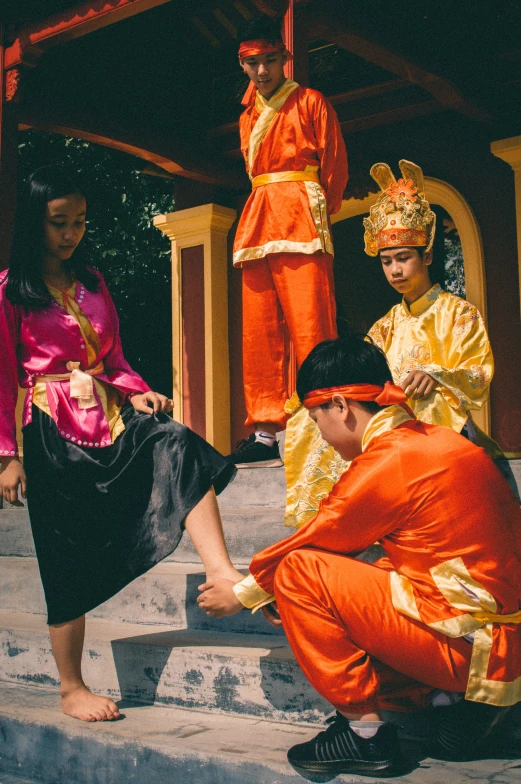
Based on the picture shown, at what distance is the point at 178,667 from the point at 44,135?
9.13 metres

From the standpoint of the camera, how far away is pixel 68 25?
5406 millimetres

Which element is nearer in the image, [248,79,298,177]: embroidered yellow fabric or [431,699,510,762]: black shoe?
[431,699,510,762]: black shoe

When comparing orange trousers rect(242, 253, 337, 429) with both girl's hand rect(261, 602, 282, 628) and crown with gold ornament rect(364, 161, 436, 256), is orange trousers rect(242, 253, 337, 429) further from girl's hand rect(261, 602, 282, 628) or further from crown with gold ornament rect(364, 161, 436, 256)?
girl's hand rect(261, 602, 282, 628)

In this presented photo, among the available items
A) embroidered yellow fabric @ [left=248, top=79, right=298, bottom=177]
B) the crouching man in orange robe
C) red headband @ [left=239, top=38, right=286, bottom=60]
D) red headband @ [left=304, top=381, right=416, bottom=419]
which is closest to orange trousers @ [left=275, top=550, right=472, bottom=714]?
the crouching man in orange robe

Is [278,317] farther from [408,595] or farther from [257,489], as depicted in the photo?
[408,595]

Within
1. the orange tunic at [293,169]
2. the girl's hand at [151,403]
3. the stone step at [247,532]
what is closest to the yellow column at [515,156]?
the orange tunic at [293,169]

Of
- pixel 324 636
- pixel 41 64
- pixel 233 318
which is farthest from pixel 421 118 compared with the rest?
pixel 324 636

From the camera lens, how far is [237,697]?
2734mm

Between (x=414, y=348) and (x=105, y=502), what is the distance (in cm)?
152

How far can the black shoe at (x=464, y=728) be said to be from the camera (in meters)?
2.14

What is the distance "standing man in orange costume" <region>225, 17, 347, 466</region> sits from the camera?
4.28m

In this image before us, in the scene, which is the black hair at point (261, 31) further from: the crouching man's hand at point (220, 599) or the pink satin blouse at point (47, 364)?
the crouching man's hand at point (220, 599)

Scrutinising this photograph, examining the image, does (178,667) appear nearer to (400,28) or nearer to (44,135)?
(400,28)

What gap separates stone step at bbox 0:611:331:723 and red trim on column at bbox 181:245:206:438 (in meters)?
4.11
